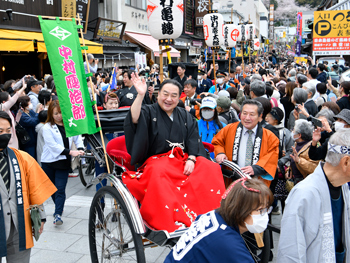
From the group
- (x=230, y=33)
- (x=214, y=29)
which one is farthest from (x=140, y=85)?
(x=230, y=33)

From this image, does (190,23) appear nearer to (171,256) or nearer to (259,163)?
(259,163)

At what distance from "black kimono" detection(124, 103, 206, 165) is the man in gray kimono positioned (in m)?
1.48

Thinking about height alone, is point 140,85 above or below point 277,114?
above

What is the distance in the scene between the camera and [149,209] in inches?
113

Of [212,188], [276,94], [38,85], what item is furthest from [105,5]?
[212,188]

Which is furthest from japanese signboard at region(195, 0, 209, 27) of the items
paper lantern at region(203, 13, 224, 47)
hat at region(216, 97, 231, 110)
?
A: hat at region(216, 97, 231, 110)

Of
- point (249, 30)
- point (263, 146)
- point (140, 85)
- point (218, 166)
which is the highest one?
point (249, 30)

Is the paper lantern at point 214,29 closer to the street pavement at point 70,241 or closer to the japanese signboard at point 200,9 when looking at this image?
the street pavement at point 70,241

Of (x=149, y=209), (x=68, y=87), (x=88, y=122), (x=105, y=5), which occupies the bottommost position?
(x=149, y=209)

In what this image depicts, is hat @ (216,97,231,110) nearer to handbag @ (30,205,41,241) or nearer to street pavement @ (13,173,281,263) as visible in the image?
street pavement @ (13,173,281,263)

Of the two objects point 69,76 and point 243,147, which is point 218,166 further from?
point 69,76

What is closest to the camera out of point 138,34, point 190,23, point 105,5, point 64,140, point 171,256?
point 171,256

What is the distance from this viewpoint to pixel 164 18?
6.84m

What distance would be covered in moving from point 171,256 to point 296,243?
73 cm
